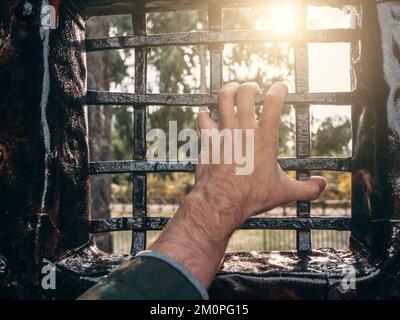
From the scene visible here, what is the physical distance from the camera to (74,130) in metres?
1.84

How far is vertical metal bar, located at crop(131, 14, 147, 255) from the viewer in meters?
1.86

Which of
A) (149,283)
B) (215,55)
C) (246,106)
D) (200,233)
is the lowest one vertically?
(149,283)

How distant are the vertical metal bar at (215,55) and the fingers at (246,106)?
38 centimetres

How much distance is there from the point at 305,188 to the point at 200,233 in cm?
43

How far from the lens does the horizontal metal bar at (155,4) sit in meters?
1.87

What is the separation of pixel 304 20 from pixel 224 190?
90cm

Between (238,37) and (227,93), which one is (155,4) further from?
(227,93)

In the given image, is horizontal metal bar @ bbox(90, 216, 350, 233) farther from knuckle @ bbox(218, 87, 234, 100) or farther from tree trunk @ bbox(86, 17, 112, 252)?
tree trunk @ bbox(86, 17, 112, 252)

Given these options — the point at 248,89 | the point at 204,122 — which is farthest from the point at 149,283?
the point at 248,89

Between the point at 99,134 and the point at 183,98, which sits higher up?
the point at 99,134

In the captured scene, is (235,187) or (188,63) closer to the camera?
(235,187)

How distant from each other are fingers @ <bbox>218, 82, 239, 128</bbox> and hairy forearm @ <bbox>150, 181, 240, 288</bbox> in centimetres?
24

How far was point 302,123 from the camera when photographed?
184 cm

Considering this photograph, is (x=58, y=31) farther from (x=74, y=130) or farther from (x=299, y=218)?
(x=299, y=218)
